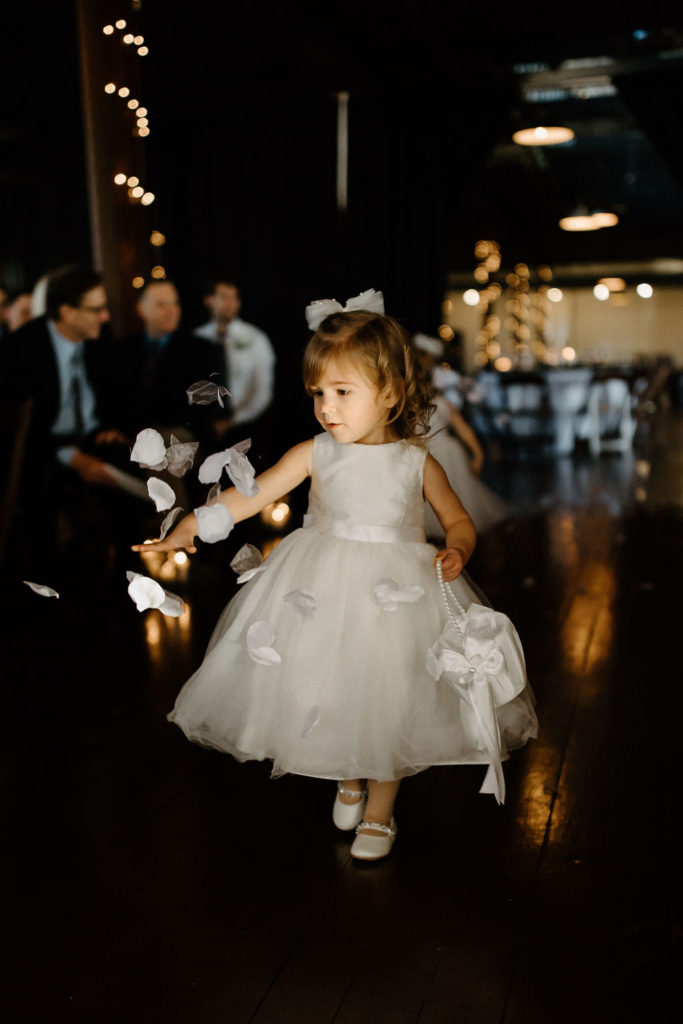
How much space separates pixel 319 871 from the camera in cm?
180

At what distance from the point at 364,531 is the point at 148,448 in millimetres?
468

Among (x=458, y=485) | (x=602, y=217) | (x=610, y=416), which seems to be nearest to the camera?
(x=458, y=485)

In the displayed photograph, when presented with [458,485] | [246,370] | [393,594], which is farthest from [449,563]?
[246,370]

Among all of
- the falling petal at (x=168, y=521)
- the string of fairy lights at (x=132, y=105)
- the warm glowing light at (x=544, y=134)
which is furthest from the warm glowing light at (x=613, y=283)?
the falling petal at (x=168, y=521)

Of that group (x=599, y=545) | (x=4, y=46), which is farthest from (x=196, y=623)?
(x=4, y=46)

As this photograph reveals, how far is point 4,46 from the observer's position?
4.61m

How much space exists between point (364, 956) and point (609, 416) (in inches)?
357

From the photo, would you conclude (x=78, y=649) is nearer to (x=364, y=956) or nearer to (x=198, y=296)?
(x=364, y=956)

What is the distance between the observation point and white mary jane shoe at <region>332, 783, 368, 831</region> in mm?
1944

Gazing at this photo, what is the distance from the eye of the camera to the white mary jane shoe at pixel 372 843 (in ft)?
6.01

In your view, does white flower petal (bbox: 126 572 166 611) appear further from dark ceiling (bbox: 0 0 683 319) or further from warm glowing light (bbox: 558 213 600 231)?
warm glowing light (bbox: 558 213 600 231)

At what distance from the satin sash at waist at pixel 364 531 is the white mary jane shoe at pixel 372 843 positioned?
22.5 inches

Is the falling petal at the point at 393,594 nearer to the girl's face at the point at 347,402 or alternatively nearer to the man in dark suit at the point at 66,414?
the girl's face at the point at 347,402

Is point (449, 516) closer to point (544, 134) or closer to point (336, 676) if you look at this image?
point (336, 676)
